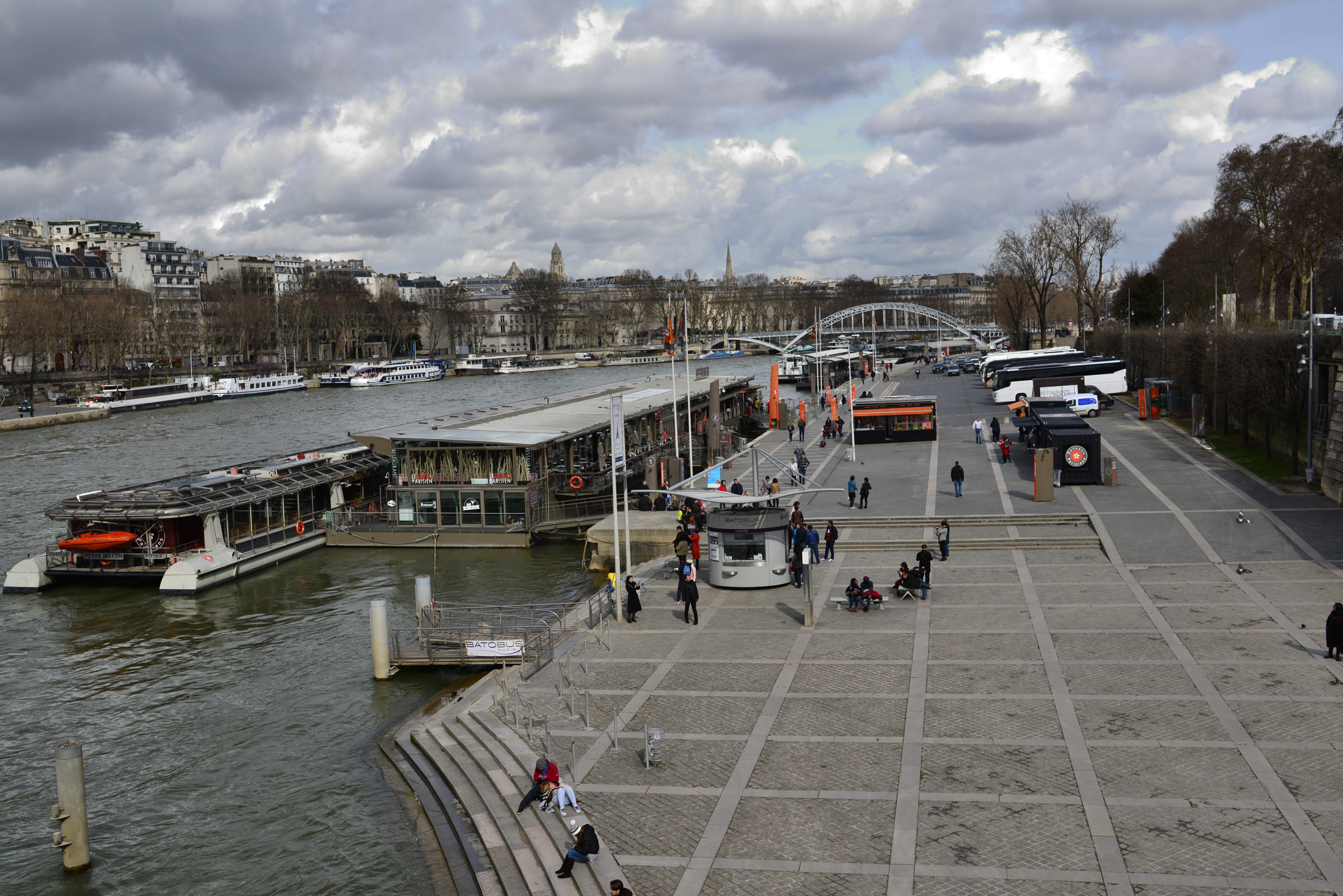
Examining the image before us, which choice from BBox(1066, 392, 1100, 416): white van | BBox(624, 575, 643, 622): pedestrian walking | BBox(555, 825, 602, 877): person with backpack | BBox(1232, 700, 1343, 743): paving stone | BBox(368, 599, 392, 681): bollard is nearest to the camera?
BBox(555, 825, 602, 877): person with backpack

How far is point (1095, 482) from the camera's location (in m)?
39.3

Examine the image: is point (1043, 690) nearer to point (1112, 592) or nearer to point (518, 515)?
point (1112, 592)

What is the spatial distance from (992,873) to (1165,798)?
3.29 metres

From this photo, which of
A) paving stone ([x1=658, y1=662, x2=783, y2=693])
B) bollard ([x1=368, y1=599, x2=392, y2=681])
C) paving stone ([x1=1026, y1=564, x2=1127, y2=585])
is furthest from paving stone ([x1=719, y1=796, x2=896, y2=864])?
paving stone ([x1=1026, y1=564, x2=1127, y2=585])

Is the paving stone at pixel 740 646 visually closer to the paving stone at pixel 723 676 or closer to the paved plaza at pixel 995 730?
the paved plaza at pixel 995 730

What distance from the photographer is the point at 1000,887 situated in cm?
1268

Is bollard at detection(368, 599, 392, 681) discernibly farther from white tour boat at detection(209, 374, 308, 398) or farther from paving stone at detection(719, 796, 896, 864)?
white tour boat at detection(209, 374, 308, 398)

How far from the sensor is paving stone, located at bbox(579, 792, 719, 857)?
14062 mm

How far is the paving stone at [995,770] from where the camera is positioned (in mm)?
15219

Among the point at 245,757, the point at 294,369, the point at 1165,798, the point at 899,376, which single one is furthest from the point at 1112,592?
the point at 294,369

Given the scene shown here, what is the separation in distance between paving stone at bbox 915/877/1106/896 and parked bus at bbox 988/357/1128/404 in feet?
196

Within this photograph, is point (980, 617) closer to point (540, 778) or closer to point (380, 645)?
point (540, 778)

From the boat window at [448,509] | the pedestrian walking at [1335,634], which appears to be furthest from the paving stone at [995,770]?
the boat window at [448,509]

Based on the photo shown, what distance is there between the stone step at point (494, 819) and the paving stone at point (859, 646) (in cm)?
700
